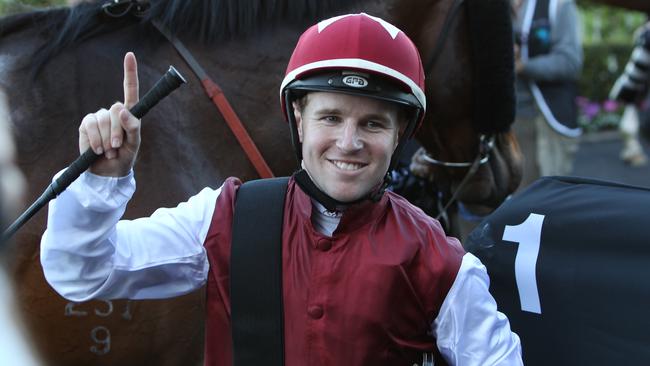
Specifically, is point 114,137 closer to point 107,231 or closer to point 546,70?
point 107,231

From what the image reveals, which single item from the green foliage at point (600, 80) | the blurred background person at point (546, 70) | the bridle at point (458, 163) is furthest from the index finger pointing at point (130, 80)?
the green foliage at point (600, 80)

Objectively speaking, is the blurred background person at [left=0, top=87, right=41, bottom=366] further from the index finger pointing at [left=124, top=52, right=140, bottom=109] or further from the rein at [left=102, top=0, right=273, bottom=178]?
the index finger pointing at [left=124, top=52, right=140, bottom=109]

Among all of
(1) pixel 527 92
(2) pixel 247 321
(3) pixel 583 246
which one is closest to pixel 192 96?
(2) pixel 247 321

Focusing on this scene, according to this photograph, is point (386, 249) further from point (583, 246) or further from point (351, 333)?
point (583, 246)

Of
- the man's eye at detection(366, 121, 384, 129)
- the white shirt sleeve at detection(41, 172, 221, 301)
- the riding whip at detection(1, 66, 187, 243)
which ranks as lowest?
the white shirt sleeve at detection(41, 172, 221, 301)

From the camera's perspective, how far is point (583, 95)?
44.7ft

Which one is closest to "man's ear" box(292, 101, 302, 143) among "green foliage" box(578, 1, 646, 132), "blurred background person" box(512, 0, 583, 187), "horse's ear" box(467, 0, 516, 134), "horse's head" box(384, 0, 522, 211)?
"horse's head" box(384, 0, 522, 211)

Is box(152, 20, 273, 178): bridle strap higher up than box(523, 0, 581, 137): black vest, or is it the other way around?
box(152, 20, 273, 178): bridle strap

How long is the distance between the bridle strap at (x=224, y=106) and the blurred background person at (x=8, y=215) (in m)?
0.60

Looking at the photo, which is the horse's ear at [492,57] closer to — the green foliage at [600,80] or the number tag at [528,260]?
the number tag at [528,260]

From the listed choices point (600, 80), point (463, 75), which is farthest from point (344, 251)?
point (600, 80)

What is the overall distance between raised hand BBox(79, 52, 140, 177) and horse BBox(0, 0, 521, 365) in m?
0.87

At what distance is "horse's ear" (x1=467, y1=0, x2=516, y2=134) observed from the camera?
3264 millimetres

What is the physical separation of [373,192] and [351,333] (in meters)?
0.34
